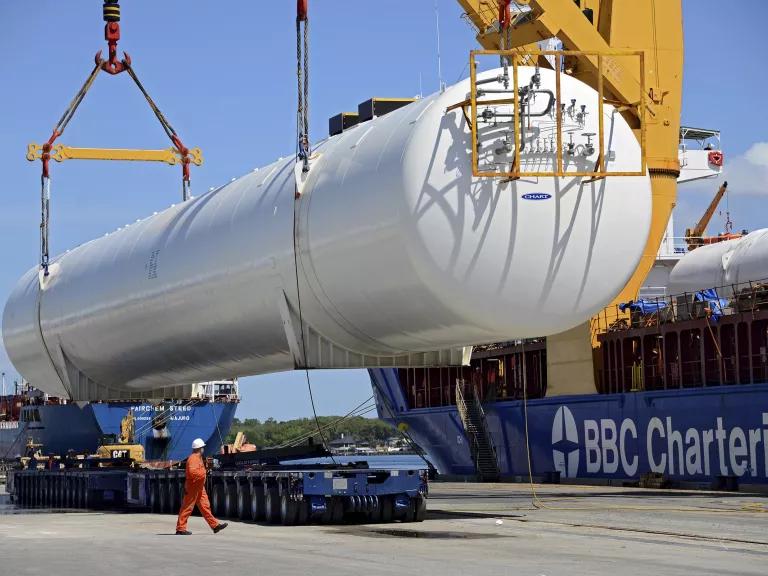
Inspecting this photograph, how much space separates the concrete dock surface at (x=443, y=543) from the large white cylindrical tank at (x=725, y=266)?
28.1 ft

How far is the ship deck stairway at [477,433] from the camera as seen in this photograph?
35.8 metres

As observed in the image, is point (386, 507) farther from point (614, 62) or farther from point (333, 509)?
point (614, 62)

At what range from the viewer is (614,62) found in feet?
92.7

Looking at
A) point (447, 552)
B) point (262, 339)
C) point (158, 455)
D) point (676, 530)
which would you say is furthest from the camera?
point (158, 455)

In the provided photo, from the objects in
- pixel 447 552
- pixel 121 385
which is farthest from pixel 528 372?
pixel 447 552

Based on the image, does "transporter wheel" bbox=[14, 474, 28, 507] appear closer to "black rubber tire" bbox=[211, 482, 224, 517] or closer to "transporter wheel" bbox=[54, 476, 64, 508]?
"transporter wheel" bbox=[54, 476, 64, 508]

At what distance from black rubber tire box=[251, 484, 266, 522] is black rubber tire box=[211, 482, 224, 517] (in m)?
1.48

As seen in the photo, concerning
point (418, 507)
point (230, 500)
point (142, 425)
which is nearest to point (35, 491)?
point (230, 500)

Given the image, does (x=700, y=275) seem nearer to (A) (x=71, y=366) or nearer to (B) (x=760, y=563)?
(A) (x=71, y=366)

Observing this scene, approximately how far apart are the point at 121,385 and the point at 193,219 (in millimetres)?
6023

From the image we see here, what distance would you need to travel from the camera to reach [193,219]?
22.0 m

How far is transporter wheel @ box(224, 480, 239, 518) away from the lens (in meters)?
21.0

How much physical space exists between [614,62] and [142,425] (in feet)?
95.2

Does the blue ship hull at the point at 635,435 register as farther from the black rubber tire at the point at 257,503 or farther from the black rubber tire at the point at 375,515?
the black rubber tire at the point at 257,503
